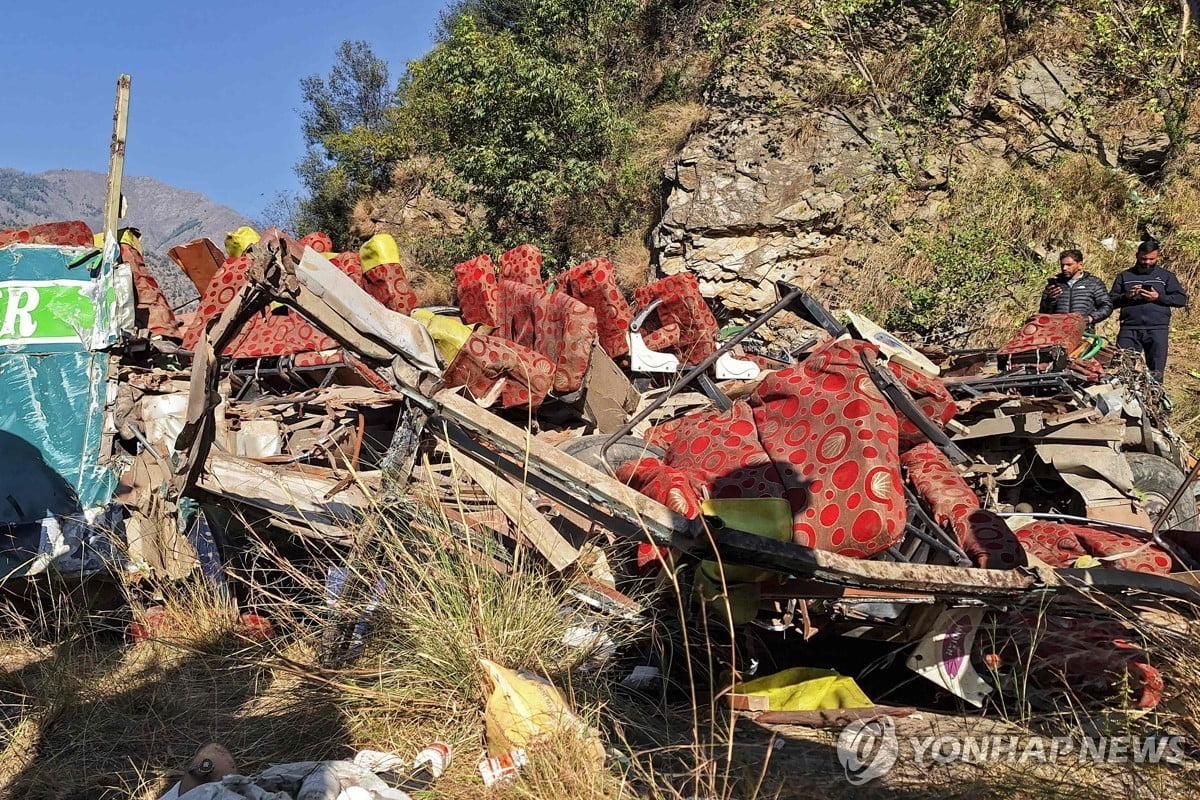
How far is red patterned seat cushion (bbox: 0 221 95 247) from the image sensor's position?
21.6 ft

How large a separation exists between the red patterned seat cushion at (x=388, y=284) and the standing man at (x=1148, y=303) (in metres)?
6.67

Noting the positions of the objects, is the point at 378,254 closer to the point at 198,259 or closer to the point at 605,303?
the point at 605,303

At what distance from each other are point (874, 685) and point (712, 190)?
10369mm

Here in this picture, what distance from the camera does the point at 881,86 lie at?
1308cm


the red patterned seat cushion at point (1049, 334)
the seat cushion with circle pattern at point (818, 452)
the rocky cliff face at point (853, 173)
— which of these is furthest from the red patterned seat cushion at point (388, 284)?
the rocky cliff face at point (853, 173)

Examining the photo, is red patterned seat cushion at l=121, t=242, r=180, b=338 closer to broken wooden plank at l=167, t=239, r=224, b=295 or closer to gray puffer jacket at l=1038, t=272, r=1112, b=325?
broken wooden plank at l=167, t=239, r=224, b=295

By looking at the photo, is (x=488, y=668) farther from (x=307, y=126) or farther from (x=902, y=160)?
(x=307, y=126)

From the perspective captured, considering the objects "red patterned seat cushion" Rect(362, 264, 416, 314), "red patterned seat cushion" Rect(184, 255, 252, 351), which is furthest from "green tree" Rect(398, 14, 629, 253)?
"red patterned seat cushion" Rect(184, 255, 252, 351)

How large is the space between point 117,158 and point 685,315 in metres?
4.19

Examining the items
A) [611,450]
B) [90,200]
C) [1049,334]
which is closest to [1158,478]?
[1049,334]

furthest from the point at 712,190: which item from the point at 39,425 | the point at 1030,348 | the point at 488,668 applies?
the point at 488,668

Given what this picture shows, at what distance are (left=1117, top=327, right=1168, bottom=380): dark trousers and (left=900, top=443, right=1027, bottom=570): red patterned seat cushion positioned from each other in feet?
16.1

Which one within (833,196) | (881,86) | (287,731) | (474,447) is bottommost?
(287,731)

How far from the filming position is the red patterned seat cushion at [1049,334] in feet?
20.6
